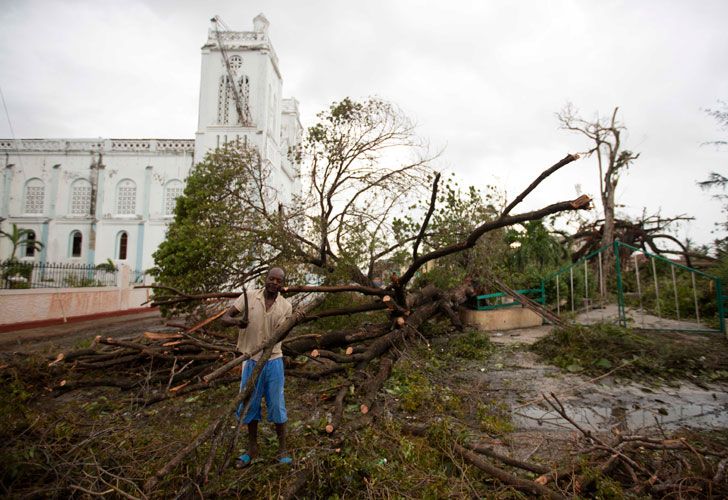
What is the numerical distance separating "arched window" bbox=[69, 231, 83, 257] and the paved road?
1679 centimetres

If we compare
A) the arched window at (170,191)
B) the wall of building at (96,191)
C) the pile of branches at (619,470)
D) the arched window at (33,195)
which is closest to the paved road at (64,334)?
the pile of branches at (619,470)

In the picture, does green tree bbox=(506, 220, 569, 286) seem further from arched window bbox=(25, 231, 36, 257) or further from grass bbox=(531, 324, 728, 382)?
arched window bbox=(25, 231, 36, 257)

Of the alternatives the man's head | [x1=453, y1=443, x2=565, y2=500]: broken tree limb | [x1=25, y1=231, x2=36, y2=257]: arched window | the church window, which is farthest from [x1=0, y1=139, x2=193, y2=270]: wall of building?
[x1=453, y1=443, x2=565, y2=500]: broken tree limb

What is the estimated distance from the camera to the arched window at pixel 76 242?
88.7ft

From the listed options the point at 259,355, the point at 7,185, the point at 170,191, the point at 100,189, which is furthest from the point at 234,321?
the point at 7,185

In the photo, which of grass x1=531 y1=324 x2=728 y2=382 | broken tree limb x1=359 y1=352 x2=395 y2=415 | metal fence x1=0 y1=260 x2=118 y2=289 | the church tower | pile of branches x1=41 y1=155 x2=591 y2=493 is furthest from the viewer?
the church tower

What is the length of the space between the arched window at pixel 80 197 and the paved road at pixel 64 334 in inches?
682

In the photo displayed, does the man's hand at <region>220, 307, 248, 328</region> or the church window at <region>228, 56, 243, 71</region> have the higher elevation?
the church window at <region>228, 56, 243, 71</region>

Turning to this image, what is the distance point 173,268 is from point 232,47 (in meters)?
21.0

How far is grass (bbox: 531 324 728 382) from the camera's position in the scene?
19.4 feet

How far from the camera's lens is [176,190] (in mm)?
26438

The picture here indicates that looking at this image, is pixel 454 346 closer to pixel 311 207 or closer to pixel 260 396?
pixel 311 207

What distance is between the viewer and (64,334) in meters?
10.7

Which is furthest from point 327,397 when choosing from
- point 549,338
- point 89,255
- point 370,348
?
point 89,255
